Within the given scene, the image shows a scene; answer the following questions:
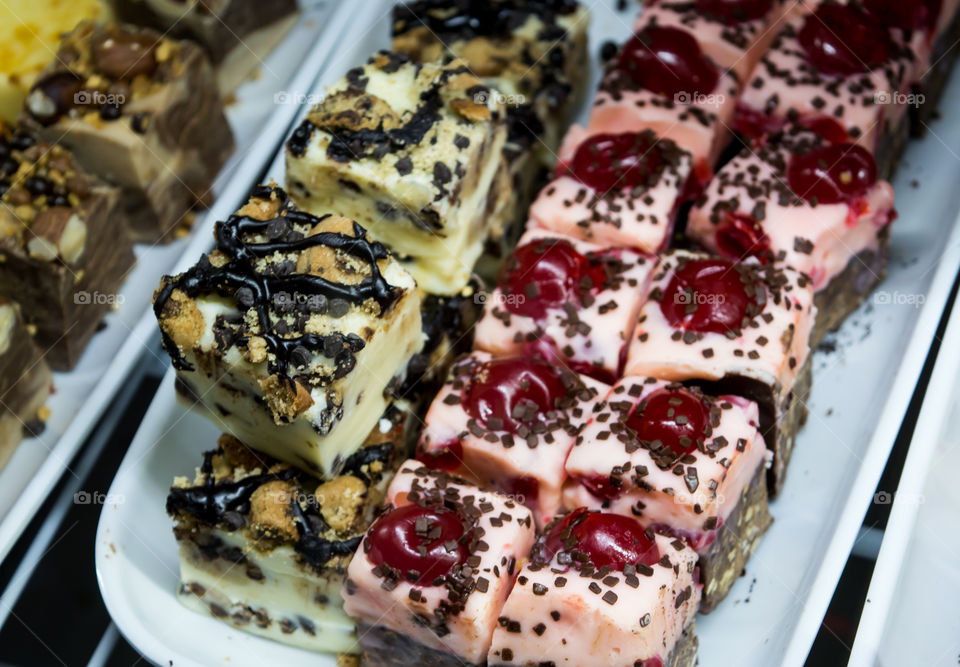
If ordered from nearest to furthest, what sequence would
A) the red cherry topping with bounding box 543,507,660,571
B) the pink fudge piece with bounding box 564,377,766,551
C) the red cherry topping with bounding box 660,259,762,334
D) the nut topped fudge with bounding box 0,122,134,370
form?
the red cherry topping with bounding box 543,507,660,571 → the pink fudge piece with bounding box 564,377,766,551 → the red cherry topping with bounding box 660,259,762,334 → the nut topped fudge with bounding box 0,122,134,370

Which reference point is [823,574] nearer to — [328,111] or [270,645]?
[270,645]

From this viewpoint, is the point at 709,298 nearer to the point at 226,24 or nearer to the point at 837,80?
the point at 837,80

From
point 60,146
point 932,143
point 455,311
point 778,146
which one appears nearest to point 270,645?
point 455,311

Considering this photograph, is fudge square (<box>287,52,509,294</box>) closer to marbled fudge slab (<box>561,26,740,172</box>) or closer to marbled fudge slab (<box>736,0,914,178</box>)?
marbled fudge slab (<box>561,26,740,172</box>)

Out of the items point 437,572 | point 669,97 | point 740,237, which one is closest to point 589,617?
point 437,572

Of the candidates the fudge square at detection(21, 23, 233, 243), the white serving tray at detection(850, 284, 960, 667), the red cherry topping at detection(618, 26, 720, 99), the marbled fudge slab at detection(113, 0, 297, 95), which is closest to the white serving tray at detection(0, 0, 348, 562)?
the marbled fudge slab at detection(113, 0, 297, 95)

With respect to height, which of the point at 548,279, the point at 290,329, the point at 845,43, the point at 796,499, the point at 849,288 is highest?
the point at 845,43
